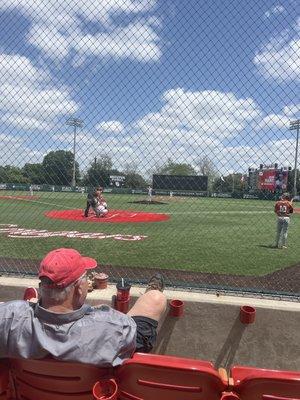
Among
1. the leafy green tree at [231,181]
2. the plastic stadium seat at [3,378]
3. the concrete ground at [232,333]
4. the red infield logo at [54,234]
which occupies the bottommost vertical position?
the red infield logo at [54,234]

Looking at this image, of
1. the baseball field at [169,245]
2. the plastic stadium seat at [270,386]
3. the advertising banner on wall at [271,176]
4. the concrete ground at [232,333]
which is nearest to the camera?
the plastic stadium seat at [270,386]

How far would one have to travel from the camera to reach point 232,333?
4180 millimetres

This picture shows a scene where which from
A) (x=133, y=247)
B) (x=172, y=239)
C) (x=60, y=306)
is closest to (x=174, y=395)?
(x=60, y=306)

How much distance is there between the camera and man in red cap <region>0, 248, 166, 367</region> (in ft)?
7.89

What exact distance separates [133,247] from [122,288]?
8156mm

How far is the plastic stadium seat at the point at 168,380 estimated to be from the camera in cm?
225

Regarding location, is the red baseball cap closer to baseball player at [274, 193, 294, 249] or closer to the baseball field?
the baseball field

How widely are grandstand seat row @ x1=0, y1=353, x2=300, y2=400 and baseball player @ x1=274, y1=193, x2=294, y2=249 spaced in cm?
1148

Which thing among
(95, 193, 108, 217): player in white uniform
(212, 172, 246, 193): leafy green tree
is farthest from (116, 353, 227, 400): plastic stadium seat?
(95, 193, 108, 217): player in white uniform

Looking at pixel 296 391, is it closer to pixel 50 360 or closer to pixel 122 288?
pixel 50 360

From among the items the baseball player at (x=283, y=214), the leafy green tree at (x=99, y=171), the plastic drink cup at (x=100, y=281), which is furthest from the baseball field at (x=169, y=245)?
the plastic drink cup at (x=100, y=281)

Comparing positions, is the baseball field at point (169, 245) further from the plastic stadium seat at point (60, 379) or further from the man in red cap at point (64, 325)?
the plastic stadium seat at point (60, 379)

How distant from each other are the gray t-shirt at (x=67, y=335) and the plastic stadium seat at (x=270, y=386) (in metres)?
0.66

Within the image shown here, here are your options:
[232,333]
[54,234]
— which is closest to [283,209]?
[54,234]
